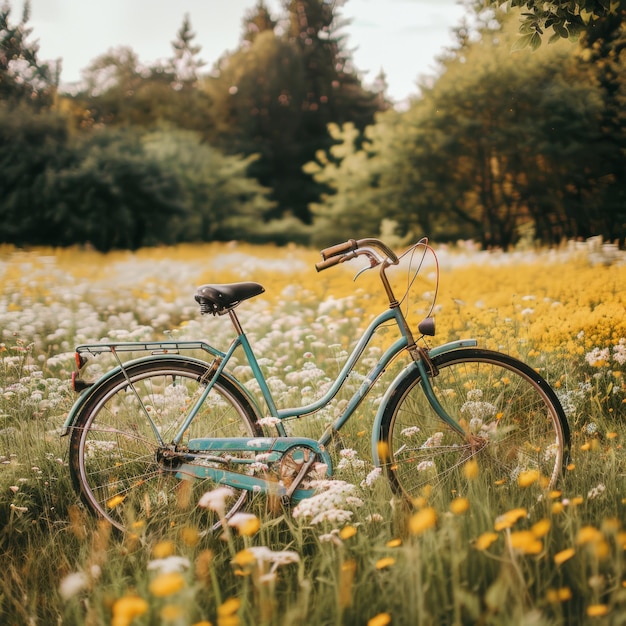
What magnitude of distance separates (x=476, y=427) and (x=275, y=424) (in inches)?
36.3

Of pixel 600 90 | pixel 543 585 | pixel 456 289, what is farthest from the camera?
pixel 600 90

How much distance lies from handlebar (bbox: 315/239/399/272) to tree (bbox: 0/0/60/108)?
21.3 ft

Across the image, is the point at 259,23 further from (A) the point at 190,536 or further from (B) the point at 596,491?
(A) the point at 190,536

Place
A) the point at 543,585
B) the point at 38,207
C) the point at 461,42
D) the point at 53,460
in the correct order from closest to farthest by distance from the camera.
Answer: the point at 543,585, the point at 53,460, the point at 461,42, the point at 38,207

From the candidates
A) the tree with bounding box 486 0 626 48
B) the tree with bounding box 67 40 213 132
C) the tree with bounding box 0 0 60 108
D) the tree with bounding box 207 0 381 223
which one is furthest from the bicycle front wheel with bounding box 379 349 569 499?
the tree with bounding box 207 0 381 223

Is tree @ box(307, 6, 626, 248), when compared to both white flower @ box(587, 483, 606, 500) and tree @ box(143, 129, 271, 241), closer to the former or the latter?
tree @ box(143, 129, 271, 241)

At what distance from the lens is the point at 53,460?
3.13 meters

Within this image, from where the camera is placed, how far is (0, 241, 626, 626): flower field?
1799 millimetres

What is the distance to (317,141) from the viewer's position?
25406 mm

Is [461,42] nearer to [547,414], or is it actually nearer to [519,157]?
[519,157]

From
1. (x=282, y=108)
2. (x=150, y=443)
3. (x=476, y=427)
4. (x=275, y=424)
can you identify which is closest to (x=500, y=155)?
(x=476, y=427)

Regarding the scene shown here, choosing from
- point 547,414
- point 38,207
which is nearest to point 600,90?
point 547,414

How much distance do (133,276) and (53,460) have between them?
17.7 feet

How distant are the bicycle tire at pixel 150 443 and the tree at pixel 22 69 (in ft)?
20.6
